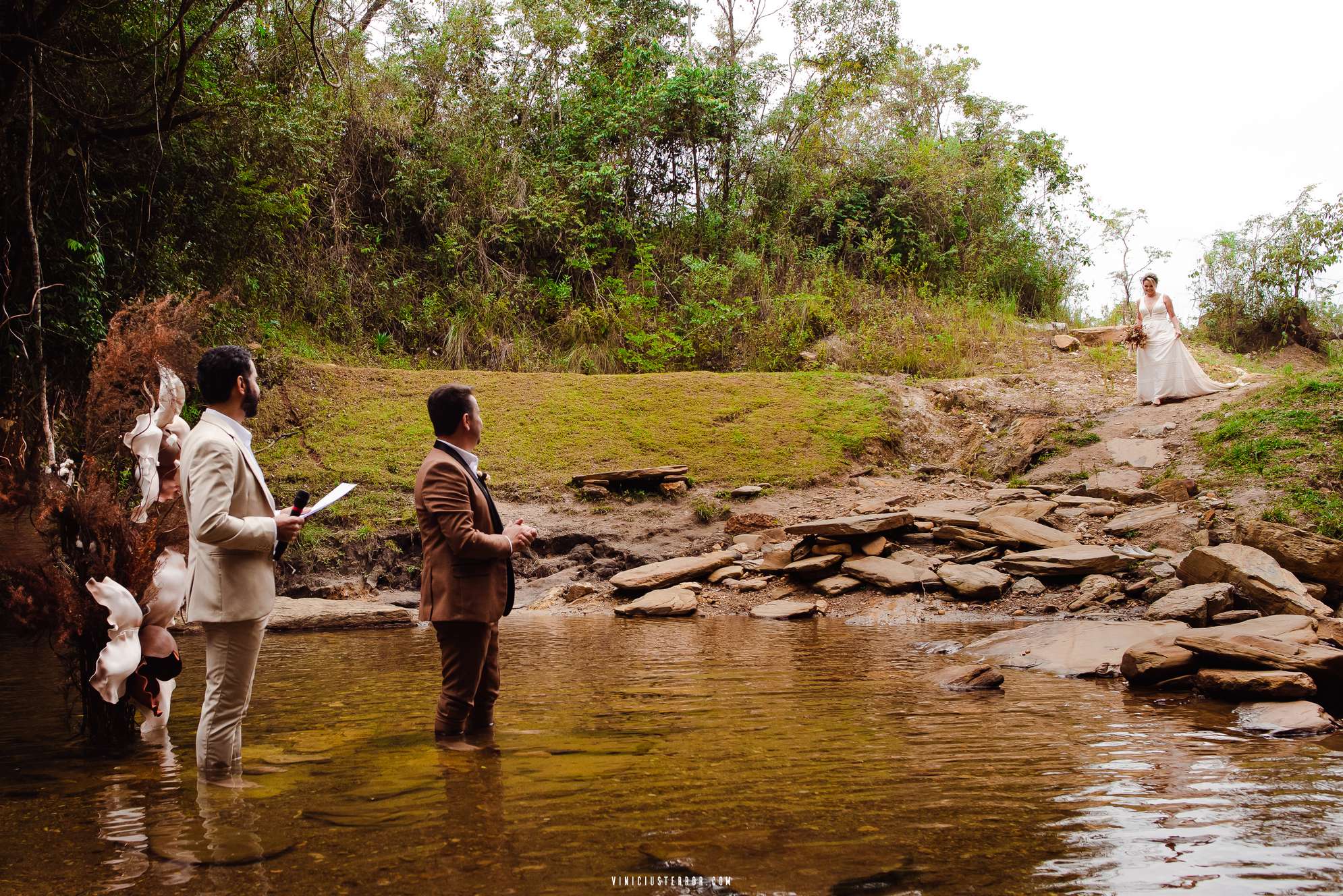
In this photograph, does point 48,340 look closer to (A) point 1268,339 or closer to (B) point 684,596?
(B) point 684,596

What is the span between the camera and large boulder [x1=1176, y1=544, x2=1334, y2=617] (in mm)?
7016

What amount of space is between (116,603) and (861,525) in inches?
313

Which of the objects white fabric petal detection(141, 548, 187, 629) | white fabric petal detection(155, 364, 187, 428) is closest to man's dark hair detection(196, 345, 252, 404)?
white fabric petal detection(155, 364, 187, 428)

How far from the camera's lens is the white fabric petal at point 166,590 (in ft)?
15.1

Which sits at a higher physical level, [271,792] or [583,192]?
[583,192]

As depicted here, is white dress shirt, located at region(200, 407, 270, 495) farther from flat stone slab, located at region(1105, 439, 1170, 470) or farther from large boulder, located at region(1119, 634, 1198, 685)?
flat stone slab, located at region(1105, 439, 1170, 470)

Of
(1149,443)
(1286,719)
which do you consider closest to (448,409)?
(1286,719)

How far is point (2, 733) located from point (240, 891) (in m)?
3.41

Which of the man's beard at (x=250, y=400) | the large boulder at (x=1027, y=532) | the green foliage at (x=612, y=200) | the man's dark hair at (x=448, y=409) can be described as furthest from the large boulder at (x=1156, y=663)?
the green foliage at (x=612, y=200)

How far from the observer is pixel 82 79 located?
1059cm

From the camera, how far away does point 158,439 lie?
472 cm

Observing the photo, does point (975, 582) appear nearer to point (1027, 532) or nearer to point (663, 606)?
point (1027, 532)

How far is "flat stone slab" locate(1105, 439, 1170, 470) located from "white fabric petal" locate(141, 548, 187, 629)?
A: 11.3 metres

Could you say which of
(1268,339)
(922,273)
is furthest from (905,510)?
(1268,339)
